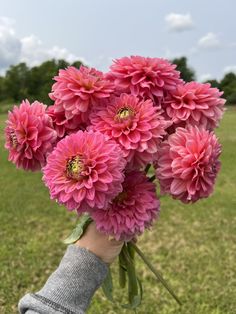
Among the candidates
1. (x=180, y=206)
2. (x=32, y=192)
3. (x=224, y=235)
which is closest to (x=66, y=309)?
(x=224, y=235)

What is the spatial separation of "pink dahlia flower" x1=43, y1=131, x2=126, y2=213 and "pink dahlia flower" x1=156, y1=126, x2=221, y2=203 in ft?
0.30

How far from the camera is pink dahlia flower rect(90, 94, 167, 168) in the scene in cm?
87

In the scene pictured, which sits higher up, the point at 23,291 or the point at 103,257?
the point at 103,257

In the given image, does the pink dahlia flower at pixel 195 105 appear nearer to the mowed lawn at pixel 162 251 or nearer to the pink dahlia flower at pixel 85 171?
the pink dahlia flower at pixel 85 171

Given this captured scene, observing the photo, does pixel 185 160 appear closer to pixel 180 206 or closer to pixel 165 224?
pixel 165 224

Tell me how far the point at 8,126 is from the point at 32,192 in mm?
4531

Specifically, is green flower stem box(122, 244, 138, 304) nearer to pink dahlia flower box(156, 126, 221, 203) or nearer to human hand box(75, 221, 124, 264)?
human hand box(75, 221, 124, 264)

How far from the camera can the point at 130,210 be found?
924 mm

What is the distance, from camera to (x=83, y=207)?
33.9 inches

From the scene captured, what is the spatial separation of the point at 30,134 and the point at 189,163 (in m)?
0.29

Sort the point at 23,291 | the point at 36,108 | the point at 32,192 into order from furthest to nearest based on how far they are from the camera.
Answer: the point at 32,192 < the point at 23,291 < the point at 36,108

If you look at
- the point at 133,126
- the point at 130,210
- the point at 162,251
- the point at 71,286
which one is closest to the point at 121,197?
the point at 130,210

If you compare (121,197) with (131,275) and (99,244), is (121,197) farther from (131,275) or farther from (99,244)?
(131,275)

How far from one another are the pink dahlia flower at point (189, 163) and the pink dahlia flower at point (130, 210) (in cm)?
4
